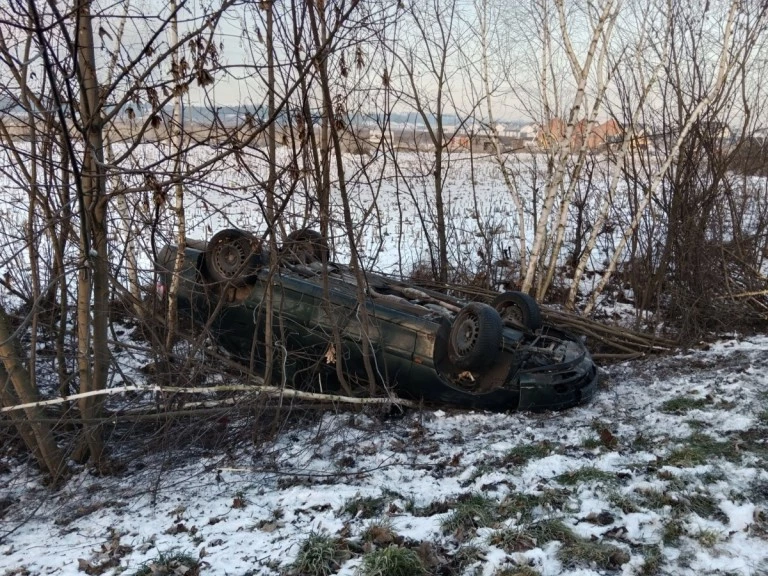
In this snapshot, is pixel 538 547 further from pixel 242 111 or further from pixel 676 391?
pixel 242 111

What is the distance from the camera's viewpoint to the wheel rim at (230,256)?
562cm

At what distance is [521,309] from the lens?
5.96 meters

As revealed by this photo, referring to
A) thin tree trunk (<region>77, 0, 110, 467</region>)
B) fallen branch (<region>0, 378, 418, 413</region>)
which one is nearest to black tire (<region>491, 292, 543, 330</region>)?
fallen branch (<region>0, 378, 418, 413</region>)

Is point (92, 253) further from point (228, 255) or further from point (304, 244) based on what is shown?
point (228, 255)

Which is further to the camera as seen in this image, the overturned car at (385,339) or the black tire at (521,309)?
the black tire at (521,309)

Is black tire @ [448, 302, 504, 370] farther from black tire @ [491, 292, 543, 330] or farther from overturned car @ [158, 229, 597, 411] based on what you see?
black tire @ [491, 292, 543, 330]

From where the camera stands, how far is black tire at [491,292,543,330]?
19.2 feet

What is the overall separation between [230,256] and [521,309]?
2.92 metres

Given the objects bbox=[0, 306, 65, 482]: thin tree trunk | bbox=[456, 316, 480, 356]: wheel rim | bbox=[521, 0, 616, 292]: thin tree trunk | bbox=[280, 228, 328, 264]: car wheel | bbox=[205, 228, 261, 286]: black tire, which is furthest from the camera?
bbox=[521, 0, 616, 292]: thin tree trunk

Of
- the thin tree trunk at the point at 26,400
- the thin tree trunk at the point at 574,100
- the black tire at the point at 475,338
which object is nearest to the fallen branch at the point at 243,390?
the thin tree trunk at the point at 26,400

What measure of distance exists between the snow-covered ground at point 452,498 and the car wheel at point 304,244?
1408 mm

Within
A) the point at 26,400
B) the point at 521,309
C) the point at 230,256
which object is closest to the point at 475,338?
the point at 521,309

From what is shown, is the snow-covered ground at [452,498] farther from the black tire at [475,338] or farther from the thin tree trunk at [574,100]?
the thin tree trunk at [574,100]

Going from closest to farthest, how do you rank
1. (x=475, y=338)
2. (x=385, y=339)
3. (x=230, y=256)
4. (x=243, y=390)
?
(x=243, y=390) < (x=475, y=338) < (x=385, y=339) < (x=230, y=256)
